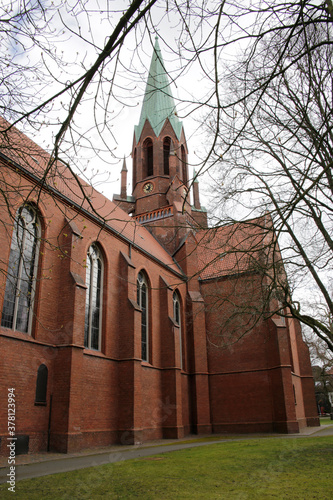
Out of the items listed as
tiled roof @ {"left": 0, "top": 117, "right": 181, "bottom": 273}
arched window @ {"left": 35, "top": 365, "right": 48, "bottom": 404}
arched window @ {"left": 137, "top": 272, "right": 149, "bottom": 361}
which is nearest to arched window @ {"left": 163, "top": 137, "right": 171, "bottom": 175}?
tiled roof @ {"left": 0, "top": 117, "right": 181, "bottom": 273}

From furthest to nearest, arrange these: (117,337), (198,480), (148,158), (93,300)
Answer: (148,158)
(117,337)
(93,300)
(198,480)

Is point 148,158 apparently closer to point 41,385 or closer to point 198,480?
point 41,385

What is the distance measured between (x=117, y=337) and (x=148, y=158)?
20207mm

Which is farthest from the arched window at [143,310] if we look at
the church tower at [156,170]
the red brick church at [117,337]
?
the church tower at [156,170]

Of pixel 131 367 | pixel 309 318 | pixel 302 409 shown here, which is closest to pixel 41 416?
pixel 131 367

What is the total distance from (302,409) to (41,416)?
58.9ft

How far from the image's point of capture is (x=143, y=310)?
1981 centimetres

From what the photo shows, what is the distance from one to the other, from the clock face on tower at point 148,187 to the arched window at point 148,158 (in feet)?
4.32

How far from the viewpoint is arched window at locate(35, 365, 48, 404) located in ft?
39.8

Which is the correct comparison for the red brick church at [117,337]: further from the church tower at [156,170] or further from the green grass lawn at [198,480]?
the green grass lawn at [198,480]

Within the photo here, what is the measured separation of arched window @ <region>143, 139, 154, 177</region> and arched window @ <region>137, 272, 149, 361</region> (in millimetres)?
14683

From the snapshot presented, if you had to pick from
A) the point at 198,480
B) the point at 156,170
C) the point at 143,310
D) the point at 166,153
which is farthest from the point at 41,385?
the point at 166,153

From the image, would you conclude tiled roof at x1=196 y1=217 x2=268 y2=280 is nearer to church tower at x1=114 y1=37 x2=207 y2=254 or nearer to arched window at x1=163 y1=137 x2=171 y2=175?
church tower at x1=114 y1=37 x2=207 y2=254

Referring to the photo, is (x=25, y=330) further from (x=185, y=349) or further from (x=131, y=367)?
(x=185, y=349)
